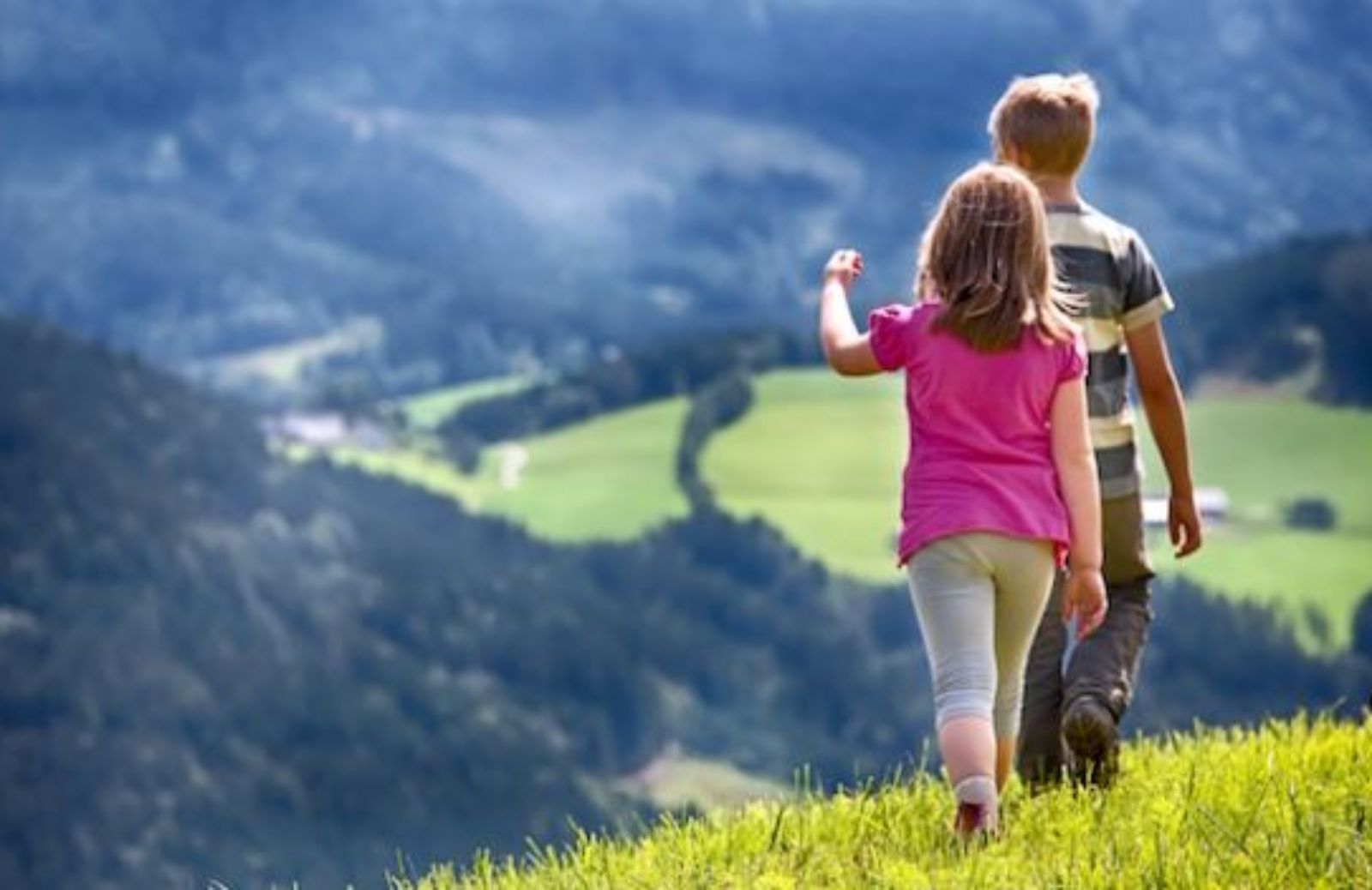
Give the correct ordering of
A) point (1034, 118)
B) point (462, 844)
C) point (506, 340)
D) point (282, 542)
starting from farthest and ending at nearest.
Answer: point (506, 340)
point (282, 542)
point (462, 844)
point (1034, 118)

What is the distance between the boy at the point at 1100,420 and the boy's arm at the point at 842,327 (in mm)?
593

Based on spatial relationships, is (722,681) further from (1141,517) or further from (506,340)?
(1141,517)

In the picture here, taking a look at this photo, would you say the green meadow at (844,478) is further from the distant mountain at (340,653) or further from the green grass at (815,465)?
the distant mountain at (340,653)

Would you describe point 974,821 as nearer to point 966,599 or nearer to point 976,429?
point 966,599

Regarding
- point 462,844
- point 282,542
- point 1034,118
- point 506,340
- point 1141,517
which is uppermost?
point 506,340

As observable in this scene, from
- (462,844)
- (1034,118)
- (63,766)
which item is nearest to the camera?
(1034,118)

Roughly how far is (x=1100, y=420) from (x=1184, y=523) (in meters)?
0.45

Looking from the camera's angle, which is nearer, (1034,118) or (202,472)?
(1034,118)

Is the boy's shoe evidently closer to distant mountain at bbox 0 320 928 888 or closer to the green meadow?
the green meadow

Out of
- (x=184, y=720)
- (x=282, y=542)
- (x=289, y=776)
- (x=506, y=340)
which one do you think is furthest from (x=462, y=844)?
(x=506, y=340)

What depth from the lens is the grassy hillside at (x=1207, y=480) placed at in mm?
105688

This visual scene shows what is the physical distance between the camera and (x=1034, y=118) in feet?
19.7

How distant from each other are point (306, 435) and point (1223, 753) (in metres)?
149

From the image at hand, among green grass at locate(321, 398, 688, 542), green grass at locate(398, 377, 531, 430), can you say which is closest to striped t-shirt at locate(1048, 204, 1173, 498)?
green grass at locate(321, 398, 688, 542)
